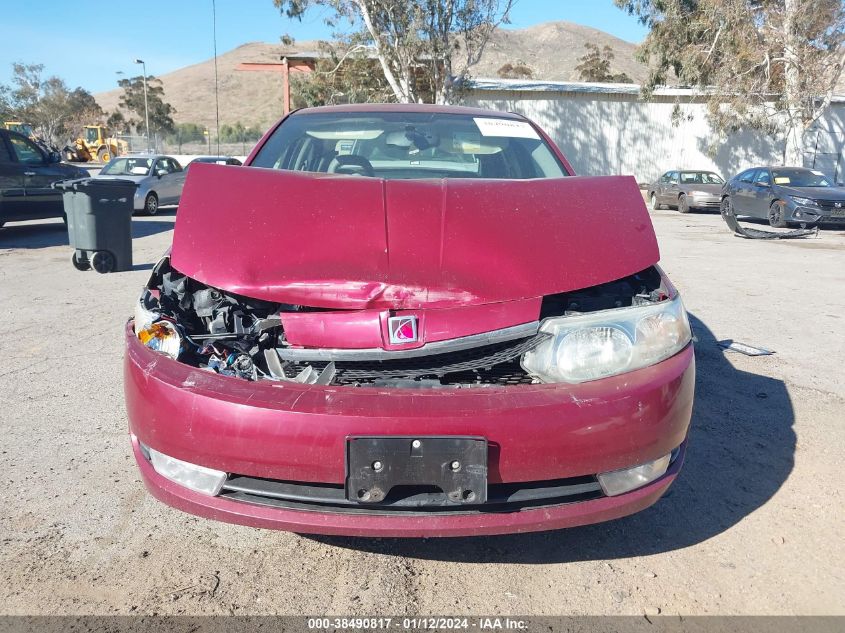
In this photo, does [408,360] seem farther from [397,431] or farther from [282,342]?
[282,342]

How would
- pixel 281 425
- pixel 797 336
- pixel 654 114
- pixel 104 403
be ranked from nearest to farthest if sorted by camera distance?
pixel 281 425 → pixel 104 403 → pixel 797 336 → pixel 654 114

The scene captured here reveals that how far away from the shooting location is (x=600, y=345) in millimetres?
2162

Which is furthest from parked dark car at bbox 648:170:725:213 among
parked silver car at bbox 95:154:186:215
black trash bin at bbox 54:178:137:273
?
black trash bin at bbox 54:178:137:273

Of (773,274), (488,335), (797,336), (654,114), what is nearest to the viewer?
(488,335)

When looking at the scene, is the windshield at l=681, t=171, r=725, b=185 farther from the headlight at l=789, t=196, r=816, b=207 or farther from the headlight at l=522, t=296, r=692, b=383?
the headlight at l=522, t=296, r=692, b=383

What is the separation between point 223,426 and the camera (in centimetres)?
197

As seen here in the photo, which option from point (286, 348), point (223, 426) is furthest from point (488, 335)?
point (223, 426)

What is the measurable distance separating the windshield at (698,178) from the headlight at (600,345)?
20.5 meters

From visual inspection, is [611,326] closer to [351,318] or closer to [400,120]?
[351,318]

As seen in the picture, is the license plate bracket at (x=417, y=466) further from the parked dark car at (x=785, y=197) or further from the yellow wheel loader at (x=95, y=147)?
the yellow wheel loader at (x=95, y=147)

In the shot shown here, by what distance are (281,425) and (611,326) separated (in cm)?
110

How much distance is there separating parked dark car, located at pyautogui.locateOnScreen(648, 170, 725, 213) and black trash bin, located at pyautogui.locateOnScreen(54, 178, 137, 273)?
1692 cm

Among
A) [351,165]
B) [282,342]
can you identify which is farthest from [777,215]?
[282,342]

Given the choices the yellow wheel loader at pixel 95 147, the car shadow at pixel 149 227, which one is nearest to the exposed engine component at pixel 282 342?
the car shadow at pixel 149 227
